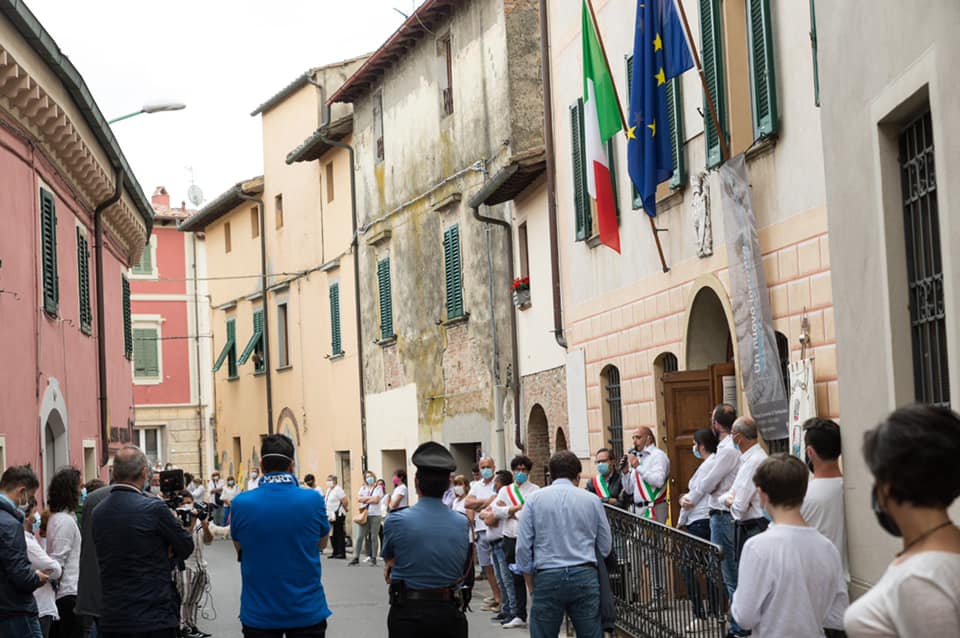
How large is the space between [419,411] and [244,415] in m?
14.9

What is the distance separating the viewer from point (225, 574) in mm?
27547

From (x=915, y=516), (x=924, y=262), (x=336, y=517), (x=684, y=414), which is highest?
(x=924, y=262)

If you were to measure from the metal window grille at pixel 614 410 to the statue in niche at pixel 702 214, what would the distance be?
4.00 meters

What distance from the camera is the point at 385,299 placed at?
3172 cm

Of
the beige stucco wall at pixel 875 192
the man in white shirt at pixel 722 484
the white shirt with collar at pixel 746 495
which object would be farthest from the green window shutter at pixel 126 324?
the beige stucco wall at pixel 875 192

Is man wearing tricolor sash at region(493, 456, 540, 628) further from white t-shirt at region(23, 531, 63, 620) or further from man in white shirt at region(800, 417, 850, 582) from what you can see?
man in white shirt at region(800, 417, 850, 582)

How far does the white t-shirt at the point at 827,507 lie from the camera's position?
8.48 meters

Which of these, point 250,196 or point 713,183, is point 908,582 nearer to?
point 713,183

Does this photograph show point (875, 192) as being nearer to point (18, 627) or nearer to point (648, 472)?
point (18, 627)

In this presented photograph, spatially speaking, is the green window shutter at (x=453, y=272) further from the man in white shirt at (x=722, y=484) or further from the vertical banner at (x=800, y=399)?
the man in white shirt at (x=722, y=484)

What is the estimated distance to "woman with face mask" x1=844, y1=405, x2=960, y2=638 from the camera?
345 cm

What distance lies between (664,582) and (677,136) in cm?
538

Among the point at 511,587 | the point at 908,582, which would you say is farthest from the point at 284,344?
the point at 908,582

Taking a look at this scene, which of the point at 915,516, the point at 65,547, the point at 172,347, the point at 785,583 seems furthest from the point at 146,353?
the point at 915,516
